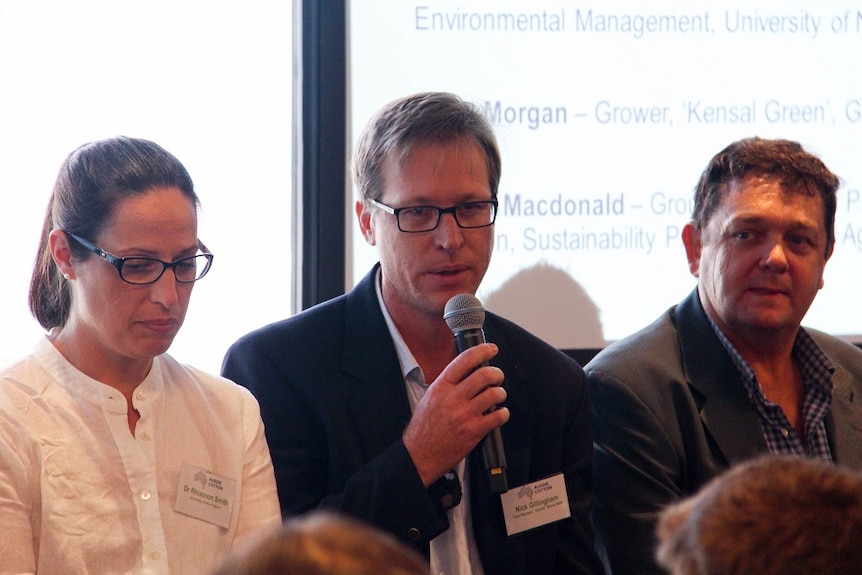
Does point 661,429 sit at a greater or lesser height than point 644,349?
lesser

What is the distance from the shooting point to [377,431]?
2271 mm

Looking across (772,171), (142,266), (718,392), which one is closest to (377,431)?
(142,266)

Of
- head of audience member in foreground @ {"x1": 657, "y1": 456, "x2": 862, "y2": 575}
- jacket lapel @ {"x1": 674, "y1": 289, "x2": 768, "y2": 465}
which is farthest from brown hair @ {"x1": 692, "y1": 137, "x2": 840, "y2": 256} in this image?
head of audience member in foreground @ {"x1": 657, "y1": 456, "x2": 862, "y2": 575}

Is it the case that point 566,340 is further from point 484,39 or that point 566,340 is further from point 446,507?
point 446,507

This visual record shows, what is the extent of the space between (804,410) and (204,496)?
155 centimetres

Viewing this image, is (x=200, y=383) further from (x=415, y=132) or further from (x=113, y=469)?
(x=415, y=132)

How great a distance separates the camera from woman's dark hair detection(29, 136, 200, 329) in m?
2.00

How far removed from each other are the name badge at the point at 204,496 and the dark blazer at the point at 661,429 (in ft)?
3.19

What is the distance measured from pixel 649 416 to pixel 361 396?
0.72m

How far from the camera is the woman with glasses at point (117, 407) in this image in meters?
1.89

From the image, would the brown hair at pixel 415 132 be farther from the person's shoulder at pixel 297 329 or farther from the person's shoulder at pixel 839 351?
the person's shoulder at pixel 839 351

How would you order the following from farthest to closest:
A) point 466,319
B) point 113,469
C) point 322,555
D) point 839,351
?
point 839,351, point 466,319, point 113,469, point 322,555

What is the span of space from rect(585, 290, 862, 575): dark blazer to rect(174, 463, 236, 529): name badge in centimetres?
97

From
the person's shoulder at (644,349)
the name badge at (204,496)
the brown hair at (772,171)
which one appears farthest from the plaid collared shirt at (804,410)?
the name badge at (204,496)
